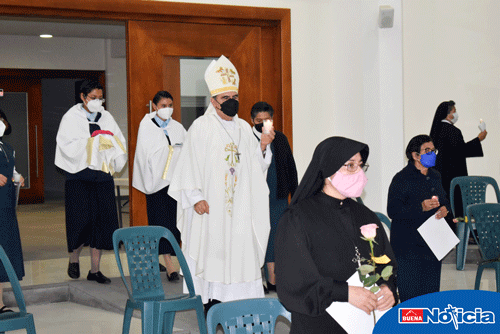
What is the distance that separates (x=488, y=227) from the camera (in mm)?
4930

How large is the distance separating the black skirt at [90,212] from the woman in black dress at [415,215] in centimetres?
246

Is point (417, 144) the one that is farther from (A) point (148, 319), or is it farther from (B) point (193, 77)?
(B) point (193, 77)

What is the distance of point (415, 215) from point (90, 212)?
2775mm

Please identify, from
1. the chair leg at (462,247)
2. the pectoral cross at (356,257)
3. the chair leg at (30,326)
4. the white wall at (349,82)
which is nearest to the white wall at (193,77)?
the white wall at (349,82)

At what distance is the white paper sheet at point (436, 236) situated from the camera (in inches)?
166

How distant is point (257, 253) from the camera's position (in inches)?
179

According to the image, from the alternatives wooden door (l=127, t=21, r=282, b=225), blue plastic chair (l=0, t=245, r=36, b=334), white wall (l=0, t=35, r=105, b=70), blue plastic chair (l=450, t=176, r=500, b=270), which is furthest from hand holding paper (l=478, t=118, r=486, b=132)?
white wall (l=0, t=35, r=105, b=70)

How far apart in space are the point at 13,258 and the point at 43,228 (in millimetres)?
5566

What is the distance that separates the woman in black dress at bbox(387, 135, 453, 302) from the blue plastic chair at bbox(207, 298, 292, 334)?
1872 millimetres

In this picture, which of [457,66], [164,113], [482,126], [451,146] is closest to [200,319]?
[164,113]

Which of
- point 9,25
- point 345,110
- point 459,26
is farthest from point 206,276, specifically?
point 9,25

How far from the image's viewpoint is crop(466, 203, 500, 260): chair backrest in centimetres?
490

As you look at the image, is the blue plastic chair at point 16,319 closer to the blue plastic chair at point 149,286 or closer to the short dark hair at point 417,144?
the blue plastic chair at point 149,286

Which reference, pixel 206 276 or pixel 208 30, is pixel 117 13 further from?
pixel 206 276
